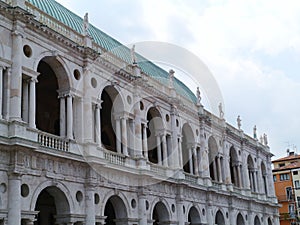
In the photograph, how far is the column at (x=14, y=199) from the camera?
691 inches

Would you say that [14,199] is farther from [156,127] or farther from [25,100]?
[156,127]

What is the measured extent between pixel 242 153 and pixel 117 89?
20.4 metres

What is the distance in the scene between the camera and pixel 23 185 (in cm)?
1862

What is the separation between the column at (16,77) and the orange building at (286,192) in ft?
158

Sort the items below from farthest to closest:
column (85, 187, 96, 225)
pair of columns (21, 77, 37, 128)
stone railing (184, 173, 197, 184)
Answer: stone railing (184, 173, 197, 184) → column (85, 187, 96, 225) → pair of columns (21, 77, 37, 128)

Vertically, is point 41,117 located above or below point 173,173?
above

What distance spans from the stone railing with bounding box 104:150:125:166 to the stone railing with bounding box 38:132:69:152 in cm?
297

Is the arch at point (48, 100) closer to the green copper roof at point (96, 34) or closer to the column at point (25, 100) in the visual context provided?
the green copper roof at point (96, 34)

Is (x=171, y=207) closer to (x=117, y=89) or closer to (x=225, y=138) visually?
(x=117, y=89)

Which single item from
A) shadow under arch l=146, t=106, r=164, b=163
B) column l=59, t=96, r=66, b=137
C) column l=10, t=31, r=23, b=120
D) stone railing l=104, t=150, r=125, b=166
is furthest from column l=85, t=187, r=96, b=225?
shadow under arch l=146, t=106, r=164, b=163

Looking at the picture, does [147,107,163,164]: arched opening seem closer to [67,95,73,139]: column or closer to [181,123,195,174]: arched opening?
[181,123,195,174]: arched opening

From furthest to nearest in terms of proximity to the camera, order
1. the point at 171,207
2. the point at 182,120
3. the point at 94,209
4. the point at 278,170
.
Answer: the point at 278,170 < the point at 182,120 < the point at 171,207 < the point at 94,209

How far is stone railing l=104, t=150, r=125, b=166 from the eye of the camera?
78.2 ft

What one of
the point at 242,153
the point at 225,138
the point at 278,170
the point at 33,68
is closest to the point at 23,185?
the point at 33,68
